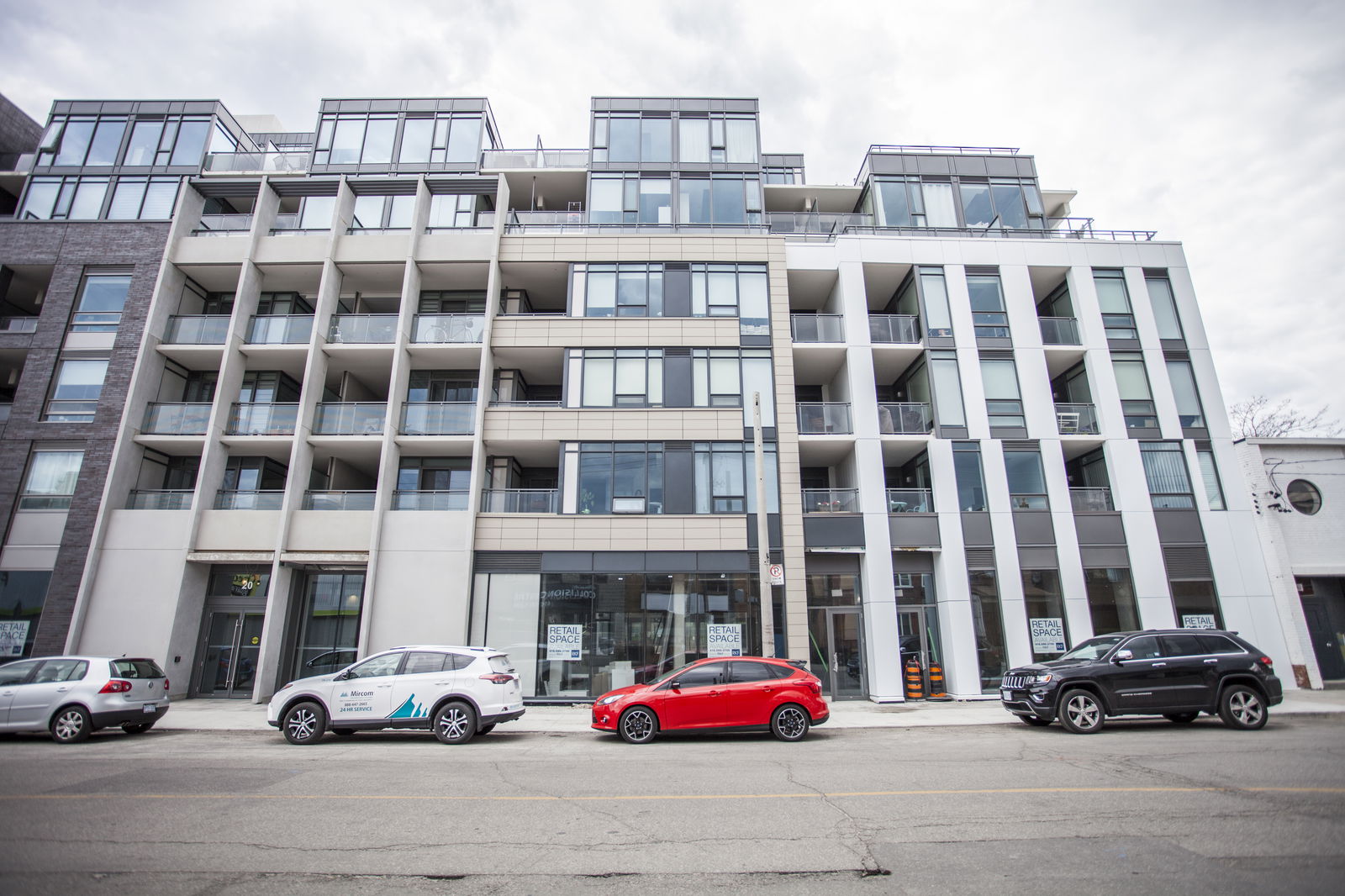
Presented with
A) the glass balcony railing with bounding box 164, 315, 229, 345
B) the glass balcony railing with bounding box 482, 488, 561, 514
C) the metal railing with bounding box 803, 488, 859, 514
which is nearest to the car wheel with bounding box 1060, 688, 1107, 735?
the metal railing with bounding box 803, 488, 859, 514

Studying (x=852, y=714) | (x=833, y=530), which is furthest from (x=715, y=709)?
(x=833, y=530)

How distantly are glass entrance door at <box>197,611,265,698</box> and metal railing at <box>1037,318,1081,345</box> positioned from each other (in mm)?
27031

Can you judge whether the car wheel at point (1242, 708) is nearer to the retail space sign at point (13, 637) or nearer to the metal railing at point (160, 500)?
the metal railing at point (160, 500)

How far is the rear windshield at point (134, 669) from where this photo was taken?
13.1 metres

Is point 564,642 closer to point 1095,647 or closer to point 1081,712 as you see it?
point 1081,712

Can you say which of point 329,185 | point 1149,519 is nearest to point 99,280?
point 329,185

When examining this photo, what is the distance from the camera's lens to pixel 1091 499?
20.8m

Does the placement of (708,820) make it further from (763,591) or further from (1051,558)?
(1051,558)

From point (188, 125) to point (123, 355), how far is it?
30.7ft

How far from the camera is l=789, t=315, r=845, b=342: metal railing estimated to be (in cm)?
2236

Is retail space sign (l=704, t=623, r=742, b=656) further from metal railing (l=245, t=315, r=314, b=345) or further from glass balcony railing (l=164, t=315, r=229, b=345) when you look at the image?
glass balcony railing (l=164, t=315, r=229, b=345)

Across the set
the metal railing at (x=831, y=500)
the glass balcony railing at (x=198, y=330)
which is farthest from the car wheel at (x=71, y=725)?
the metal railing at (x=831, y=500)

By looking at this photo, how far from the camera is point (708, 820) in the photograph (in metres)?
6.62

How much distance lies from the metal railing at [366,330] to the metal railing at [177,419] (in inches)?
179
